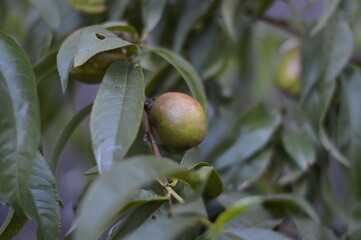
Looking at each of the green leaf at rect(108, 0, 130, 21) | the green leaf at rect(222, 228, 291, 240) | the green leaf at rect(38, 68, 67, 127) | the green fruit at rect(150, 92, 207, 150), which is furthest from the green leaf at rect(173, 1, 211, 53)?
the green leaf at rect(222, 228, 291, 240)

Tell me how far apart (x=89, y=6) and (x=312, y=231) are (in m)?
0.48

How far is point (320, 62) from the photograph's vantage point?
0.91 meters

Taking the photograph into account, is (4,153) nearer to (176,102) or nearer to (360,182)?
(176,102)

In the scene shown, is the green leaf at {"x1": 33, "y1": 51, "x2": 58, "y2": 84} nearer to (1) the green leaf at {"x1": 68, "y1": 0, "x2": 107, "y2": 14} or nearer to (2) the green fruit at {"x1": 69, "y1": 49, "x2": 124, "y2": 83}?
(2) the green fruit at {"x1": 69, "y1": 49, "x2": 124, "y2": 83}

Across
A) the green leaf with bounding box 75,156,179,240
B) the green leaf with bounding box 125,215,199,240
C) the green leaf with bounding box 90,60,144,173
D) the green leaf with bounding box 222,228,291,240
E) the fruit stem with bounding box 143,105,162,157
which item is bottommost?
the green leaf with bounding box 222,228,291,240

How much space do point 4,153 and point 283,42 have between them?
0.93 m

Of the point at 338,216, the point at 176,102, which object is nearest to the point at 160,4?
the point at 176,102

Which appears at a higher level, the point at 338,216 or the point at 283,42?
the point at 283,42

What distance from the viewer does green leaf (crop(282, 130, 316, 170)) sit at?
893 millimetres

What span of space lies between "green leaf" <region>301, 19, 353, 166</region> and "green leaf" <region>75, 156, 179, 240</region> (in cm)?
48

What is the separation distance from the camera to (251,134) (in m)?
0.92

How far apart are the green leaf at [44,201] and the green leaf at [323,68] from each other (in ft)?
1.53

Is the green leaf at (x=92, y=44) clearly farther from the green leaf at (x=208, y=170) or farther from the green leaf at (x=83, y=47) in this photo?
the green leaf at (x=208, y=170)

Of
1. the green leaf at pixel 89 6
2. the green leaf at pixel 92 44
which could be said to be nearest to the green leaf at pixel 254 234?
the green leaf at pixel 92 44
